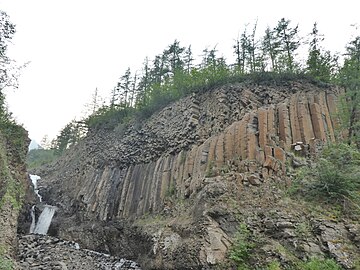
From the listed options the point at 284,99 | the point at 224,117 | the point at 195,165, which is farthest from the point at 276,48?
the point at 195,165

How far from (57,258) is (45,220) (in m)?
11.5

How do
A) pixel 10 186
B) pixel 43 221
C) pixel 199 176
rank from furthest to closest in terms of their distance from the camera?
pixel 43 221 < pixel 199 176 < pixel 10 186

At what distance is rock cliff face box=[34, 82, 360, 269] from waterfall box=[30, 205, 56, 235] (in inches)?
31.4

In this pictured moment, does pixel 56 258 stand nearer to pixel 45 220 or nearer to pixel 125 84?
pixel 45 220

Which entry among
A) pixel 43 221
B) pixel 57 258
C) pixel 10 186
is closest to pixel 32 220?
pixel 43 221

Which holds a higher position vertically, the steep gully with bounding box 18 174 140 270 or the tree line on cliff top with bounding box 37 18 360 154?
the tree line on cliff top with bounding box 37 18 360 154

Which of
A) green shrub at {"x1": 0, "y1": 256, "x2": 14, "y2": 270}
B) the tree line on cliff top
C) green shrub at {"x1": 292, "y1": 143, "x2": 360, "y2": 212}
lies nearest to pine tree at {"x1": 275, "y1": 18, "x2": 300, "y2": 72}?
the tree line on cliff top

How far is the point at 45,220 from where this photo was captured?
25.3 meters

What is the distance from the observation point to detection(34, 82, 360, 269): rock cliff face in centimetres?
1174

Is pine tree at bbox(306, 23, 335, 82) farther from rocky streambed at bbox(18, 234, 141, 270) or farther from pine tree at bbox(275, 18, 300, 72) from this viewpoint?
rocky streambed at bbox(18, 234, 141, 270)

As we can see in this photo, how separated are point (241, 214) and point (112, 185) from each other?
1346cm

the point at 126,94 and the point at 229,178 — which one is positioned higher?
the point at 126,94

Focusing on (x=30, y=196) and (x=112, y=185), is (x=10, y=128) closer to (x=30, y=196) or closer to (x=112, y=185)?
(x=112, y=185)

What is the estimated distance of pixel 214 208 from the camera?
12148mm
